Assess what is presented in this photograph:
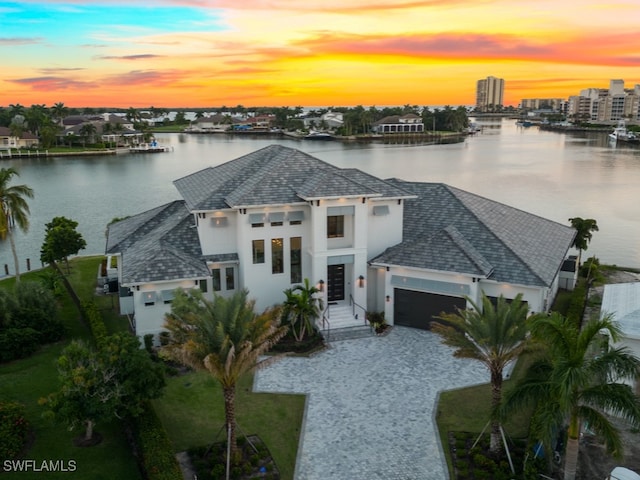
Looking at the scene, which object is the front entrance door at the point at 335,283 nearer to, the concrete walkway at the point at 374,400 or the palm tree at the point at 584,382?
the concrete walkway at the point at 374,400

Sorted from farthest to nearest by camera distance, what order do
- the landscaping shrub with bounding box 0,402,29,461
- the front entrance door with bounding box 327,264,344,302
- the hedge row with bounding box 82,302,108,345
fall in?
1. the front entrance door with bounding box 327,264,344,302
2. the hedge row with bounding box 82,302,108,345
3. the landscaping shrub with bounding box 0,402,29,461

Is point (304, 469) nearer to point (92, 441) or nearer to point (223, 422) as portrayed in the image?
point (223, 422)

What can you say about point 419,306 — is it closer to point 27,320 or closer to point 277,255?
point 277,255

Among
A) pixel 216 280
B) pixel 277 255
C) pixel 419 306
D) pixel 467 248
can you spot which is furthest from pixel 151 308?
pixel 467 248

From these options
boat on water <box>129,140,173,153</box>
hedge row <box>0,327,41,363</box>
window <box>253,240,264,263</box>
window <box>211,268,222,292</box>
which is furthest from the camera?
boat on water <box>129,140,173,153</box>

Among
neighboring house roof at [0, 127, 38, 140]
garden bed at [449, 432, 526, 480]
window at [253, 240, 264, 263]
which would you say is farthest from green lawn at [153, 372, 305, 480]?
neighboring house roof at [0, 127, 38, 140]

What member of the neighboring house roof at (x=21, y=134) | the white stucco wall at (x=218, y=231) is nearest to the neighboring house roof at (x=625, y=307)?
the white stucco wall at (x=218, y=231)

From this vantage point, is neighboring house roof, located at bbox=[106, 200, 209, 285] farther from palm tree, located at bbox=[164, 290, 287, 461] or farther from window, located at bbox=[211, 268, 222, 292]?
palm tree, located at bbox=[164, 290, 287, 461]
